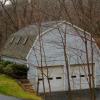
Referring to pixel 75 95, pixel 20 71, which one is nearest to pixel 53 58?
pixel 20 71

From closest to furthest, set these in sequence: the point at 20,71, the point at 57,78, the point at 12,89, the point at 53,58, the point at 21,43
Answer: the point at 12,89 → the point at 20,71 → the point at 53,58 → the point at 57,78 → the point at 21,43

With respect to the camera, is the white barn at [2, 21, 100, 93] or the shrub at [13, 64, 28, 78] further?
the white barn at [2, 21, 100, 93]

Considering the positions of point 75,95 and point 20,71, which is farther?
point 20,71

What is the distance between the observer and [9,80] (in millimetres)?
30125

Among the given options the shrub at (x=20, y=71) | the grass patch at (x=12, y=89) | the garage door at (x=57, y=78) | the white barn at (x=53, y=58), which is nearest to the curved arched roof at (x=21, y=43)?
the white barn at (x=53, y=58)

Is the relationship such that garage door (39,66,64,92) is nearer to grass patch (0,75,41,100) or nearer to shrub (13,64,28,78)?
shrub (13,64,28,78)

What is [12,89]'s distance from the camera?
89.2ft

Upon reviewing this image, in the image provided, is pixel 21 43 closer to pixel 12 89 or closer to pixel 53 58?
pixel 53 58

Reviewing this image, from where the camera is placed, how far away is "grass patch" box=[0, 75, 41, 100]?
25641 millimetres

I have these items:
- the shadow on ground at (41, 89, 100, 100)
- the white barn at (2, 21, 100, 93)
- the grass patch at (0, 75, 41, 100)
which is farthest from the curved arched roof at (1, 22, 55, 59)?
the shadow on ground at (41, 89, 100, 100)

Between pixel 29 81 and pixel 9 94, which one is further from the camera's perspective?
pixel 29 81

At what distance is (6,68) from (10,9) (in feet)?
70.6

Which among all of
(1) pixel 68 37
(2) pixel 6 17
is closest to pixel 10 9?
(2) pixel 6 17

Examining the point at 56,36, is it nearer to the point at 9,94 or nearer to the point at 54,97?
the point at 54,97
